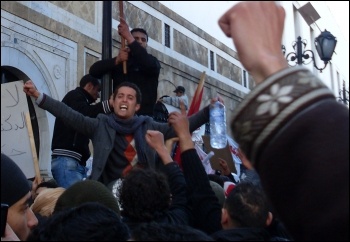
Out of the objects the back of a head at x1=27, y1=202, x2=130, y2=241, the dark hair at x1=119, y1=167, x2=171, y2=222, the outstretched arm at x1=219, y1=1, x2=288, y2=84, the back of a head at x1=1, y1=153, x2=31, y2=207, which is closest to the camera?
the outstretched arm at x1=219, y1=1, x2=288, y2=84

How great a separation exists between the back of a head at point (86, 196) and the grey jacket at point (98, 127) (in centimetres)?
106

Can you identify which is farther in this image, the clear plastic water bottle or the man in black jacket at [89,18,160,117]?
the clear plastic water bottle

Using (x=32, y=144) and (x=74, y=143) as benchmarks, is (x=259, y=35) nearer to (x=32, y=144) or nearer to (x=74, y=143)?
(x=32, y=144)

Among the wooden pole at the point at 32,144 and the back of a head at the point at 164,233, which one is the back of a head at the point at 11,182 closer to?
the back of a head at the point at 164,233

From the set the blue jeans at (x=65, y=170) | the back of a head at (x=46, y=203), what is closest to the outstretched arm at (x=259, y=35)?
the back of a head at (x=46, y=203)

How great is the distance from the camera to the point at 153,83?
391 centimetres

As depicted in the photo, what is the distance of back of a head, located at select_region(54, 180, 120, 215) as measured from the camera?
93.9 inches

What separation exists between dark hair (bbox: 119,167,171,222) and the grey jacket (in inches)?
41.3

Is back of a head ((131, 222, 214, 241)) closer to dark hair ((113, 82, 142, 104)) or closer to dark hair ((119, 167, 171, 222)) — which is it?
dark hair ((119, 167, 171, 222))

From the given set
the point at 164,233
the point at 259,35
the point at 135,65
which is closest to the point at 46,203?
the point at 135,65

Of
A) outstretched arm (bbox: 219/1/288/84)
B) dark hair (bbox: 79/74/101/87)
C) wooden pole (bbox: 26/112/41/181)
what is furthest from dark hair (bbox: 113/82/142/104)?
outstretched arm (bbox: 219/1/288/84)

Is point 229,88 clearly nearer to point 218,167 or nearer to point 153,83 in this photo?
point 153,83

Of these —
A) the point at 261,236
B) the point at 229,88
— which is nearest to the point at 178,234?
the point at 229,88

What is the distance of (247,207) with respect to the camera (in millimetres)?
2453
